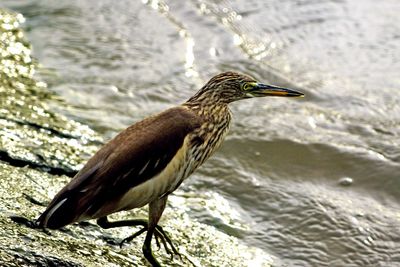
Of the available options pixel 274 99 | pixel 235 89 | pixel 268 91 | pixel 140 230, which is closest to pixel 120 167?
pixel 140 230

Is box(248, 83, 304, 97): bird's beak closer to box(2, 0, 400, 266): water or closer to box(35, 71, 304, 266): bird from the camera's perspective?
box(35, 71, 304, 266): bird

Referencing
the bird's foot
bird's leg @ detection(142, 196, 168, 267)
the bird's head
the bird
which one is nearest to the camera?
the bird

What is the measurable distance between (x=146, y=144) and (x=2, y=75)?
2934mm

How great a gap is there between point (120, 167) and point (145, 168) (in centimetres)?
15

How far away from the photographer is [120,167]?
14.4 ft

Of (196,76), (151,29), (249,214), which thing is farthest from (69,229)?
(151,29)

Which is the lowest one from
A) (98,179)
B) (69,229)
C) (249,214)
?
(249,214)

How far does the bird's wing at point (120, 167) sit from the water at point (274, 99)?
115 cm

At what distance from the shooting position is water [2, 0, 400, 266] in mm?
5844

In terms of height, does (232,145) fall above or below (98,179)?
below

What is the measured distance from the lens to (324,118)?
724 centimetres

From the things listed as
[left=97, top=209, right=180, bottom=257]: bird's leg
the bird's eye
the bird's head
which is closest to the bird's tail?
[left=97, top=209, right=180, bottom=257]: bird's leg

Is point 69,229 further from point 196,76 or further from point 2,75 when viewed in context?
point 196,76

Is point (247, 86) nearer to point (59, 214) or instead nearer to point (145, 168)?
point (145, 168)
